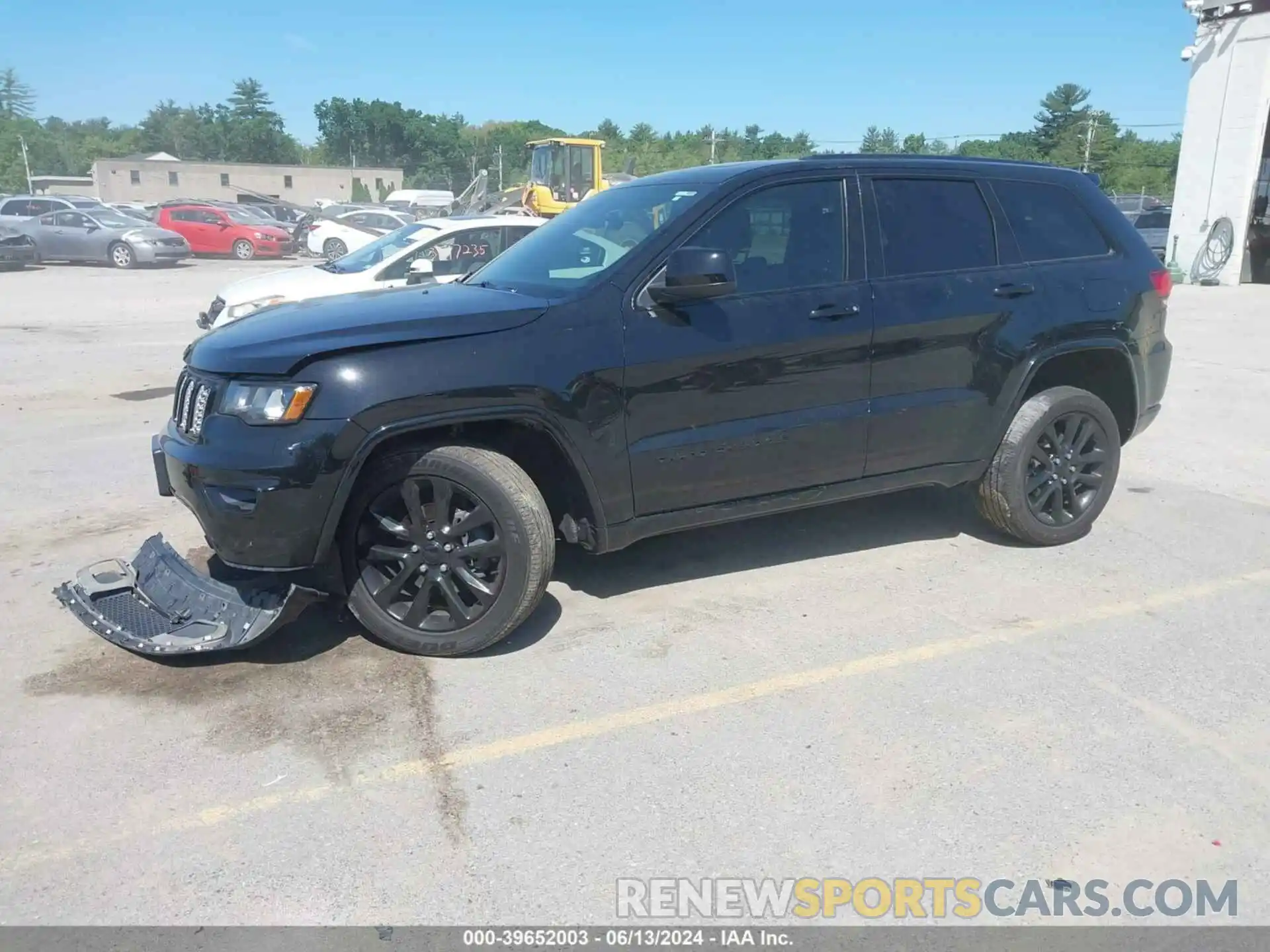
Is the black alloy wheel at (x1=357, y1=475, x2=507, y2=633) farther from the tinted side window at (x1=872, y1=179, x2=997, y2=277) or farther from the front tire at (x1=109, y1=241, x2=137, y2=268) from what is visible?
the front tire at (x1=109, y1=241, x2=137, y2=268)

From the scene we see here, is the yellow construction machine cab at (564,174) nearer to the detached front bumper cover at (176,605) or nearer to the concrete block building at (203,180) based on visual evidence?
the detached front bumper cover at (176,605)

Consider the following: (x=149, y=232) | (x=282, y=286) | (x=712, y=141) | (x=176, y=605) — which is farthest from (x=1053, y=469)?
(x=712, y=141)

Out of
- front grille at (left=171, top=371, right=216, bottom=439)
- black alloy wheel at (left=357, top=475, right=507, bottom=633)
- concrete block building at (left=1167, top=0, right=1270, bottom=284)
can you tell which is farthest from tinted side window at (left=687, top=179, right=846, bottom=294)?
concrete block building at (left=1167, top=0, right=1270, bottom=284)

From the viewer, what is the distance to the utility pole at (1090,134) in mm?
62056

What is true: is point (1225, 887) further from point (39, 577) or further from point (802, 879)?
point (39, 577)

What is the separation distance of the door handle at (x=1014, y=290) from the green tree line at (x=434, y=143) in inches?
2432

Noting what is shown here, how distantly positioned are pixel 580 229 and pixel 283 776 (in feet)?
9.39

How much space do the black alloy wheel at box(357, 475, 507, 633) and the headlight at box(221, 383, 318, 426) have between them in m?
0.47

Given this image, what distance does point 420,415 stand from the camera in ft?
12.4

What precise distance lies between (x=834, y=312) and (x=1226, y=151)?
68.8 feet

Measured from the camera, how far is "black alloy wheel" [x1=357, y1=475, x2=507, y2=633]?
3.94m

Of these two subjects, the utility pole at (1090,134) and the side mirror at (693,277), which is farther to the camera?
the utility pole at (1090,134)

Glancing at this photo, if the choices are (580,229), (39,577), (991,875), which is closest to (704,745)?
(991,875)

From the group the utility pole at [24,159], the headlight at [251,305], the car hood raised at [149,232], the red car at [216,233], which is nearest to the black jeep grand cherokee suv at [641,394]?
the headlight at [251,305]
